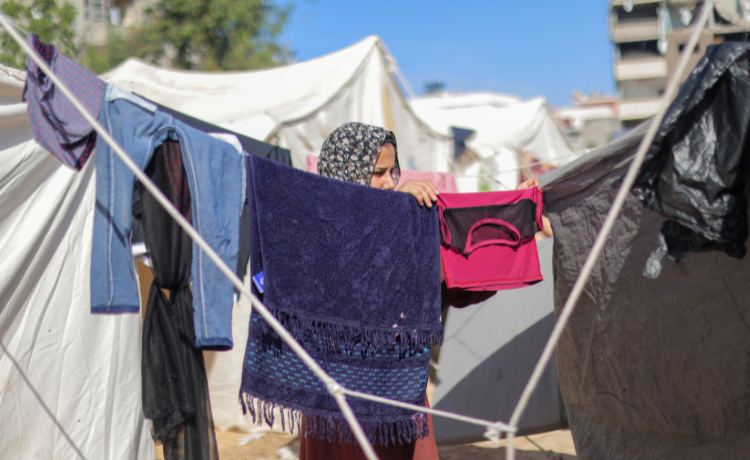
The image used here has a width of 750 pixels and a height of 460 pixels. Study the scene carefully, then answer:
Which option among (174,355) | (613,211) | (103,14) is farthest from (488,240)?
(103,14)

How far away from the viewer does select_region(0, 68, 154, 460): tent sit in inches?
87.1

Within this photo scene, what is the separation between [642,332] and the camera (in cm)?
190

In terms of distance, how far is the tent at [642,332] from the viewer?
5.58 feet

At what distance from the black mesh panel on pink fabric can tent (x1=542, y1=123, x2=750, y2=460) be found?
0.16 metres

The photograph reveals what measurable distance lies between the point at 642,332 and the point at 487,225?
625 mm

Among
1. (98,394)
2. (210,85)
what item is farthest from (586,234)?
(210,85)

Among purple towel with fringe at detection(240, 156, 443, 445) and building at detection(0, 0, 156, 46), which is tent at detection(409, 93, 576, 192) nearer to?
purple towel with fringe at detection(240, 156, 443, 445)

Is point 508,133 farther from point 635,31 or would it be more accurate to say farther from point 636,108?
point 635,31

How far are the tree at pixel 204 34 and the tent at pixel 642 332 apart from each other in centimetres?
1559

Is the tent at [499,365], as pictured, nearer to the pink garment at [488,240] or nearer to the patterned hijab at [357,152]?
the pink garment at [488,240]

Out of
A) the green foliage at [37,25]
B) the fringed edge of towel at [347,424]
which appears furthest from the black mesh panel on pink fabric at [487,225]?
the green foliage at [37,25]

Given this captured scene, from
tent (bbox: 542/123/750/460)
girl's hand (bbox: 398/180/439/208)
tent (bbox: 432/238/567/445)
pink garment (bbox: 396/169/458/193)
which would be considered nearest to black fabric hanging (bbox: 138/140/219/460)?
girl's hand (bbox: 398/180/439/208)

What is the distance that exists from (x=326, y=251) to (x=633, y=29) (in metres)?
39.4

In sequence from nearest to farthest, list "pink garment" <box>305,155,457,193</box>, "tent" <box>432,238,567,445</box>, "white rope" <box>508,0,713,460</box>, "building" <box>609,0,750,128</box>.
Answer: "white rope" <box>508,0,713,460</box> < "tent" <box>432,238,567,445</box> < "pink garment" <box>305,155,457,193</box> < "building" <box>609,0,750,128</box>
